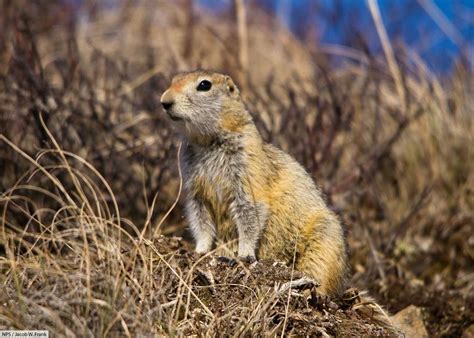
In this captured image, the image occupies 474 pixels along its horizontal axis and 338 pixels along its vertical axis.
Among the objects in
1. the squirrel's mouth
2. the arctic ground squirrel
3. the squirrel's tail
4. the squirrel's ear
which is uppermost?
the squirrel's ear

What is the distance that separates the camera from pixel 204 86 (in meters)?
4.37

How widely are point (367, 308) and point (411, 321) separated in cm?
69

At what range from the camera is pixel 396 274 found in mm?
5711

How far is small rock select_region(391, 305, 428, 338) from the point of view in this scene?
183 inches

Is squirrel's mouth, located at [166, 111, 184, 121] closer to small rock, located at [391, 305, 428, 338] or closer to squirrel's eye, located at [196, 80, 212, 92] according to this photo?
squirrel's eye, located at [196, 80, 212, 92]

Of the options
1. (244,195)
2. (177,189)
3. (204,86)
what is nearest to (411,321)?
(244,195)

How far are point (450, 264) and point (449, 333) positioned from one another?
1581 millimetres

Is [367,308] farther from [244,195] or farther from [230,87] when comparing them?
[230,87]

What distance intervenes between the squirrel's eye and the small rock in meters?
1.72

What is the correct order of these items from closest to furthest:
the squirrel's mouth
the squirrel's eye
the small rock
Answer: the squirrel's mouth, the squirrel's eye, the small rock

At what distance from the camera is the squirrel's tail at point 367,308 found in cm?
411

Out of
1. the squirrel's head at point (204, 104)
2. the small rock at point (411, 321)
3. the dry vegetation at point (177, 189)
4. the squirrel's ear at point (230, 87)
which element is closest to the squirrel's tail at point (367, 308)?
the dry vegetation at point (177, 189)

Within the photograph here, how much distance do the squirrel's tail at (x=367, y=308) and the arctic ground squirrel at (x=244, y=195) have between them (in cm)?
8

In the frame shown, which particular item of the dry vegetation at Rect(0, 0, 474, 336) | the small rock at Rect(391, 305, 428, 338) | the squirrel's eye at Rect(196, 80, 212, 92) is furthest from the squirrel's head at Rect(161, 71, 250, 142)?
the small rock at Rect(391, 305, 428, 338)
